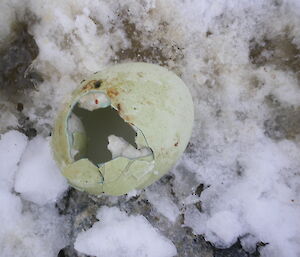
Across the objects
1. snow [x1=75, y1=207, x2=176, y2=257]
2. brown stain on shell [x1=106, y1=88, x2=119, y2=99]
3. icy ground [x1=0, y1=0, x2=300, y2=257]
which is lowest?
snow [x1=75, y1=207, x2=176, y2=257]

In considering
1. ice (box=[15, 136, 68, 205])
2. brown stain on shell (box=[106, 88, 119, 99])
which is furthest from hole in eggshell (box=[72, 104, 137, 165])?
ice (box=[15, 136, 68, 205])

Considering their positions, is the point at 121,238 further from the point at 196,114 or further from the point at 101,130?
the point at 196,114

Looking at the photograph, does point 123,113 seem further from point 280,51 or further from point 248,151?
point 280,51

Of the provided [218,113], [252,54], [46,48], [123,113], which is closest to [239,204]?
[218,113]

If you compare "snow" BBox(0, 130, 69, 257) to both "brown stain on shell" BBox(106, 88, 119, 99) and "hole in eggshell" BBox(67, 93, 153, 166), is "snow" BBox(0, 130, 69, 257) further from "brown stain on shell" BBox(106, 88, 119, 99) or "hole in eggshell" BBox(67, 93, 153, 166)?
"brown stain on shell" BBox(106, 88, 119, 99)

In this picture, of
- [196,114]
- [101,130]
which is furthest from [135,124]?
[196,114]

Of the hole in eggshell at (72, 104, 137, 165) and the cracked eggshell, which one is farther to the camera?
the hole in eggshell at (72, 104, 137, 165)
